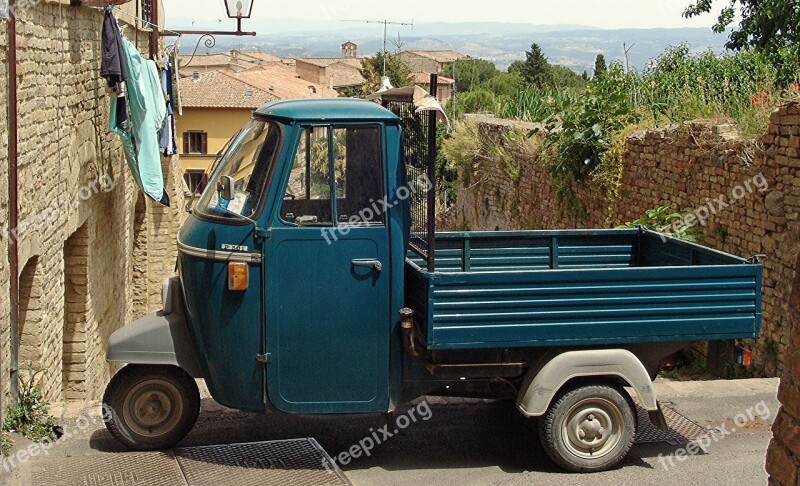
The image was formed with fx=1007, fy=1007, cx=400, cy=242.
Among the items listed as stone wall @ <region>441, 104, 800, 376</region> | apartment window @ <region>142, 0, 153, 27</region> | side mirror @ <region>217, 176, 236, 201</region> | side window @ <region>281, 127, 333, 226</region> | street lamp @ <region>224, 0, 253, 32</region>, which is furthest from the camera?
apartment window @ <region>142, 0, 153, 27</region>

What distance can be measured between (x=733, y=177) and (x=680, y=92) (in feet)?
12.4

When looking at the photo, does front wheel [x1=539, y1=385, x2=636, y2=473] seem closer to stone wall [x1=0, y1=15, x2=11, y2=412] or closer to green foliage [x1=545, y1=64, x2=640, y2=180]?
stone wall [x1=0, y1=15, x2=11, y2=412]

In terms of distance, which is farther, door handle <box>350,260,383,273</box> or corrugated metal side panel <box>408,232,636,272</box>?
corrugated metal side panel <box>408,232,636,272</box>

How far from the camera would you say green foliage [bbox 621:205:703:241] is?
10.2 m

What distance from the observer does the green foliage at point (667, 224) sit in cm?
1024

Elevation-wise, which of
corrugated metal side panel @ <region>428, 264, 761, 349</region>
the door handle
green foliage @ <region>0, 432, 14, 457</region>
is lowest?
green foliage @ <region>0, 432, 14, 457</region>

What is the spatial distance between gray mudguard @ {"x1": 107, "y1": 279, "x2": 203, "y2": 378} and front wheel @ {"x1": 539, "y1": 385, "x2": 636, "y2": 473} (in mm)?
2128

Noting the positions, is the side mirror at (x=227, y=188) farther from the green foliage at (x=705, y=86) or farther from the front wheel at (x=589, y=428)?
the green foliage at (x=705, y=86)

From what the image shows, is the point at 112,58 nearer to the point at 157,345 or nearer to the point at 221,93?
the point at 157,345

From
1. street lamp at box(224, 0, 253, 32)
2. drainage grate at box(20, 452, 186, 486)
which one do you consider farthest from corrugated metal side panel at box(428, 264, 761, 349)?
street lamp at box(224, 0, 253, 32)

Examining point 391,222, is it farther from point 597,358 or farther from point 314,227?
point 597,358

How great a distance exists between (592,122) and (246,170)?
7.81 metres

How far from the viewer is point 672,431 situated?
6559mm

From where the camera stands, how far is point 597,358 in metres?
5.83
